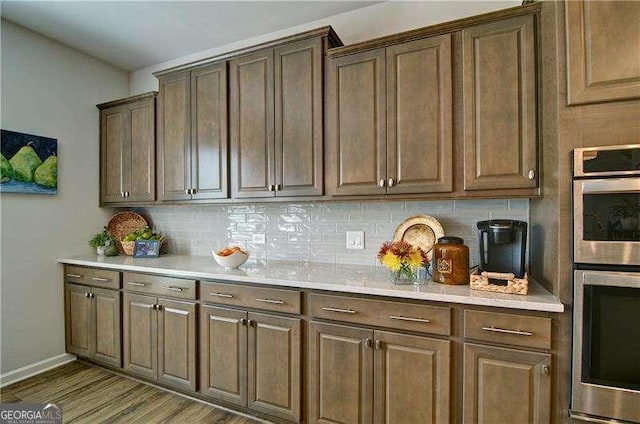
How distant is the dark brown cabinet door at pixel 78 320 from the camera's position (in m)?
2.66

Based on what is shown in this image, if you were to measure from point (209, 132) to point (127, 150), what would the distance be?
1036mm

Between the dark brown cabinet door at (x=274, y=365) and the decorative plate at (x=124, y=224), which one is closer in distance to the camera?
the dark brown cabinet door at (x=274, y=365)

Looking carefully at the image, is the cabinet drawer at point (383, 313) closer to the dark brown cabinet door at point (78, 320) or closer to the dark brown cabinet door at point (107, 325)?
the dark brown cabinet door at point (107, 325)

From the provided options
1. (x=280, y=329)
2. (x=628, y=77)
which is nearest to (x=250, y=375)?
(x=280, y=329)

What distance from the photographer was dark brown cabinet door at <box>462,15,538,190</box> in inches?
62.6

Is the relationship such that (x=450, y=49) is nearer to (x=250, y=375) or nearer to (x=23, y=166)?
(x=250, y=375)

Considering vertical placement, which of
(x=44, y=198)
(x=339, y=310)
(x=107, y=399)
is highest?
(x=44, y=198)

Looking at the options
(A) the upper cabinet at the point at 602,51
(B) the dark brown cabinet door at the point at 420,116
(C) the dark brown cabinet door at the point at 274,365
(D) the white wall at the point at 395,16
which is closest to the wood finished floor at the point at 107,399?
(C) the dark brown cabinet door at the point at 274,365

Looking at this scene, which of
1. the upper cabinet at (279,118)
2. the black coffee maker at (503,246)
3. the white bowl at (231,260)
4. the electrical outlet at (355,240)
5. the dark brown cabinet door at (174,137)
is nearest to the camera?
the black coffee maker at (503,246)

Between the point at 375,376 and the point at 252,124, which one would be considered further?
the point at 252,124

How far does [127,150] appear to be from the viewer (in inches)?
115

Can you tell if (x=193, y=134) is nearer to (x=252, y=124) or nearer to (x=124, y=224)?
(x=252, y=124)

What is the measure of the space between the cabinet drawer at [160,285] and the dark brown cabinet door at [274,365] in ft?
1.76

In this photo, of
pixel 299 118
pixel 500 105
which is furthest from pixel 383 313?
pixel 299 118
